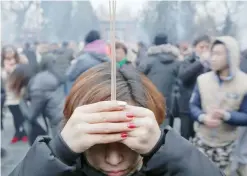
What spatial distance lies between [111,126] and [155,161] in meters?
0.15

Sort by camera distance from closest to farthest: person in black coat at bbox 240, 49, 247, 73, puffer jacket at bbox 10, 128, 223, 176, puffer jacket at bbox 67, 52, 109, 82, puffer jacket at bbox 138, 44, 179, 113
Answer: puffer jacket at bbox 10, 128, 223, 176
person in black coat at bbox 240, 49, 247, 73
puffer jacket at bbox 67, 52, 109, 82
puffer jacket at bbox 138, 44, 179, 113

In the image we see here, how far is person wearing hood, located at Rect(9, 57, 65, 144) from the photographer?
120 inches

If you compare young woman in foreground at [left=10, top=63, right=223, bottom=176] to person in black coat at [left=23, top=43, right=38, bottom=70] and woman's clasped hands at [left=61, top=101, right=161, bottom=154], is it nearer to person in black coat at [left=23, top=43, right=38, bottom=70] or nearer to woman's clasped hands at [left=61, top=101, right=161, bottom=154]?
woman's clasped hands at [left=61, top=101, right=161, bottom=154]

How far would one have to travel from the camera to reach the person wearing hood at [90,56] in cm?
279

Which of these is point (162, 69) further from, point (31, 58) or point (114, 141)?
point (114, 141)

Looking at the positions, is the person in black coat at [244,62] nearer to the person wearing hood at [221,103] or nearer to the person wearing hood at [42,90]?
the person wearing hood at [221,103]

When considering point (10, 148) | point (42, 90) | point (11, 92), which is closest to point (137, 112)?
point (42, 90)

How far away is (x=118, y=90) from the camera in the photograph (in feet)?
2.64

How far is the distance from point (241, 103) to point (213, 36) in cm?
60

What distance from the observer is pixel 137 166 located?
82 cm

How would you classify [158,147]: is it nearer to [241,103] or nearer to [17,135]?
[241,103]

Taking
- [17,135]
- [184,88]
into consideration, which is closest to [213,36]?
[184,88]

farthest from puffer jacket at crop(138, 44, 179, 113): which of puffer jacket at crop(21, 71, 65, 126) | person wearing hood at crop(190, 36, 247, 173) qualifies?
puffer jacket at crop(21, 71, 65, 126)

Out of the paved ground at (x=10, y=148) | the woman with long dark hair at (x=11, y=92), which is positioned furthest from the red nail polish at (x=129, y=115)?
the paved ground at (x=10, y=148)
